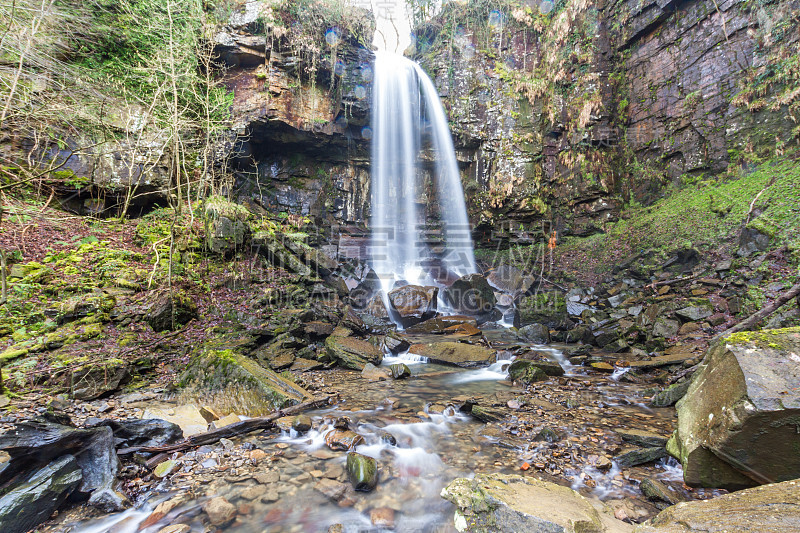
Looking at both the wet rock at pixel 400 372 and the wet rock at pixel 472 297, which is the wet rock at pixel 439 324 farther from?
the wet rock at pixel 400 372

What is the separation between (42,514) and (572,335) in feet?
30.9

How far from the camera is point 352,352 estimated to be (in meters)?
7.05

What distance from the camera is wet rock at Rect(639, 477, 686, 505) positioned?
256cm

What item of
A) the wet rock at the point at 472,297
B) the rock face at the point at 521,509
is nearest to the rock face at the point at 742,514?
the rock face at the point at 521,509

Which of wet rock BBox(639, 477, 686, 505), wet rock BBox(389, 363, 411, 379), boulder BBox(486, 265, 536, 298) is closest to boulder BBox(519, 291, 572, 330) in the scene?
boulder BBox(486, 265, 536, 298)

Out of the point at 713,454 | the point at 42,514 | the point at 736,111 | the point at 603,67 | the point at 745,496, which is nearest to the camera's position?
the point at 745,496

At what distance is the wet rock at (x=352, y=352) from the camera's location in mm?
6762

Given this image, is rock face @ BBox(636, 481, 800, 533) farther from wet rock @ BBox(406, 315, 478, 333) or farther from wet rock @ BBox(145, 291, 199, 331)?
wet rock @ BBox(406, 315, 478, 333)

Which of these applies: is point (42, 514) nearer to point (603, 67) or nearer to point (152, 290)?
point (152, 290)

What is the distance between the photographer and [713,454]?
2465 millimetres

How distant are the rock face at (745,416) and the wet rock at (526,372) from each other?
2.95 m

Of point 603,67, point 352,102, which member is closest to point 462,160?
point 352,102

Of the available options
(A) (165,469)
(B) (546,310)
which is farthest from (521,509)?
(B) (546,310)

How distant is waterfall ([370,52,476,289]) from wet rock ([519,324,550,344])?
613 cm
